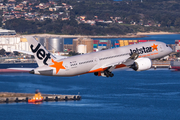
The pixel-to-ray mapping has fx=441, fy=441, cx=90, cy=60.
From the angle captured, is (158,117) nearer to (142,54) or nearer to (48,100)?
(48,100)

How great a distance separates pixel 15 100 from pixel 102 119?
4105cm

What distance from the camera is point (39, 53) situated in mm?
68250

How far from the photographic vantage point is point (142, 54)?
7975 centimetres

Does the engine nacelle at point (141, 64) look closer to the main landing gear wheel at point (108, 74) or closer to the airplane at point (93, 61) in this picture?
the airplane at point (93, 61)

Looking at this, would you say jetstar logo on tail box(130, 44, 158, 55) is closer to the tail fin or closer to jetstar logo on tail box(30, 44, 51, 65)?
the tail fin

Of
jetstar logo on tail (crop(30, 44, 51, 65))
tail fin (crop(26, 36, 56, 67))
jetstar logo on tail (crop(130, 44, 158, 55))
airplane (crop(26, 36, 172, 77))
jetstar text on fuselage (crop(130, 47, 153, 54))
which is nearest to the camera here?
tail fin (crop(26, 36, 56, 67))

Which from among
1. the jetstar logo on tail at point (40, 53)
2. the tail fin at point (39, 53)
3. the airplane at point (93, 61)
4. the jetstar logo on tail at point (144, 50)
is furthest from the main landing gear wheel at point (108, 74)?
the jetstar logo on tail at point (40, 53)

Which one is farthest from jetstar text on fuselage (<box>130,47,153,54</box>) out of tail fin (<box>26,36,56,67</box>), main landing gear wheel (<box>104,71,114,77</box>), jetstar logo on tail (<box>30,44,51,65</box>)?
jetstar logo on tail (<box>30,44,51,65</box>)

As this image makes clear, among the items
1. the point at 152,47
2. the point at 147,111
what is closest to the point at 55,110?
the point at 147,111

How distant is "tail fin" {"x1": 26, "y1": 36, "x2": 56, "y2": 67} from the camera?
220ft

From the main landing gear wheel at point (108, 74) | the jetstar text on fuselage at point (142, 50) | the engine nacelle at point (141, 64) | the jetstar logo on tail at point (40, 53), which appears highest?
the jetstar text on fuselage at point (142, 50)

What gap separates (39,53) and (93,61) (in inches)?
386

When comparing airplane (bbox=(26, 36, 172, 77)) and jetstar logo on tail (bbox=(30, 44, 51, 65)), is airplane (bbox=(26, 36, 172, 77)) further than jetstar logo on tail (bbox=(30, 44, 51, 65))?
Yes

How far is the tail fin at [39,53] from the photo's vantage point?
67.0 metres
